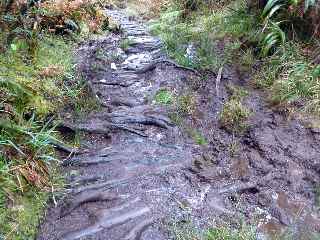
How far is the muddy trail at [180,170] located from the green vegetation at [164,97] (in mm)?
129

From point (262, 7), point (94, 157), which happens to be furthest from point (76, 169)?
point (262, 7)

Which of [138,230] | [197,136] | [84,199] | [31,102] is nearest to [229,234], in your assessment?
[138,230]

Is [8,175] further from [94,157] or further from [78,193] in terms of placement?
[94,157]

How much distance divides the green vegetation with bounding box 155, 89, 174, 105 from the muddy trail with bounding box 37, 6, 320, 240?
0.13 metres

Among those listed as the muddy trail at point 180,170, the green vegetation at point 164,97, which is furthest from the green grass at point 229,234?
the green vegetation at point 164,97

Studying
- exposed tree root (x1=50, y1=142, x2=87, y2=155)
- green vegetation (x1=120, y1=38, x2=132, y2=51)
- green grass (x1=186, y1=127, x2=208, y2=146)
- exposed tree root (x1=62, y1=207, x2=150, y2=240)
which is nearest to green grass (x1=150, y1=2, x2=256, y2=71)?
green vegetation (x1=120, y1=38, x2=132, y2=51)

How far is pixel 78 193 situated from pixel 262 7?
16.4ft

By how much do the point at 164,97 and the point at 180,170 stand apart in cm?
190

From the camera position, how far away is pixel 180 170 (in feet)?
16.7

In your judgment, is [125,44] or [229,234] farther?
[125,44]

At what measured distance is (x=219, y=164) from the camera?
525cm

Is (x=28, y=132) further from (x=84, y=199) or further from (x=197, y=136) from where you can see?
(x=197, y=136)

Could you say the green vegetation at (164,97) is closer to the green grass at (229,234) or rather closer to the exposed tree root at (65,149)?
the exposed tree root at (65,149)

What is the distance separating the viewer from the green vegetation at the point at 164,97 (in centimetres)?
665
